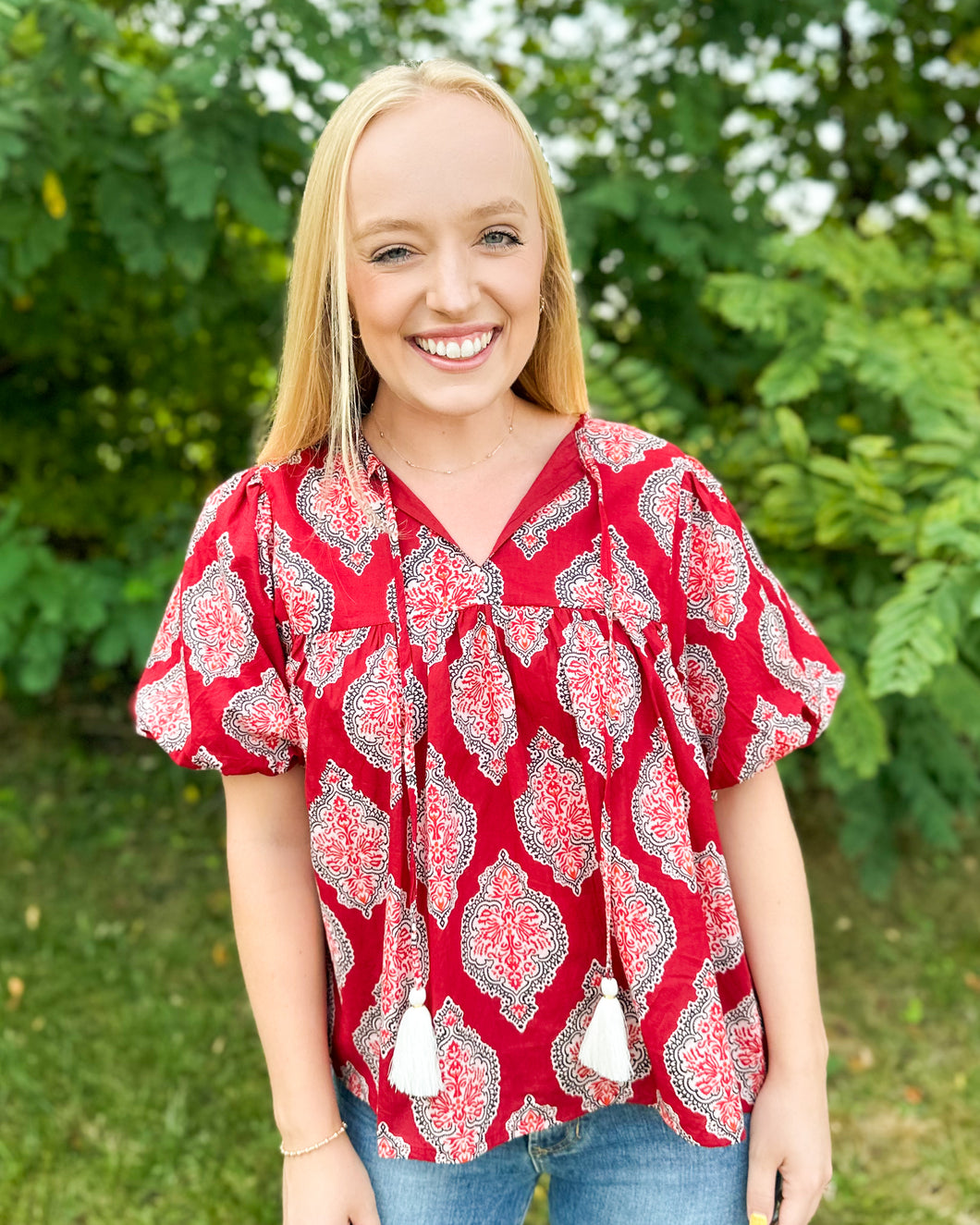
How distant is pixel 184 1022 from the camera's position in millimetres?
3242

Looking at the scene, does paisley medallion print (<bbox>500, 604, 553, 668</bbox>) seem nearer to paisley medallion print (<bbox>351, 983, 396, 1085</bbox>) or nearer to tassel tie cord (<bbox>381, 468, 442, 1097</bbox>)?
tassel tie cord (<bbox>381, 468, 442, 1097</bbox>)

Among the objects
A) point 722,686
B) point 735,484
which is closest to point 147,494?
point 735,484

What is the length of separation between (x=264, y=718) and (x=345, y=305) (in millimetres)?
498

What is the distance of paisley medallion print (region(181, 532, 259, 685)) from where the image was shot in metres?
1.31

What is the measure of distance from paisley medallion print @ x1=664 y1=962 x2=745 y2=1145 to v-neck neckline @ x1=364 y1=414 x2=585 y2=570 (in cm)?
59

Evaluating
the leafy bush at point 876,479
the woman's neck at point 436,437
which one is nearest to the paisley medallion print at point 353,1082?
the woman's neck at point 436,437

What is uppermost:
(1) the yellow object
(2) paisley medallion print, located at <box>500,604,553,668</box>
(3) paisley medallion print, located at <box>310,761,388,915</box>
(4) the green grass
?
(1) the yellow object

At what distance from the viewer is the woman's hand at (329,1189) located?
1383mm

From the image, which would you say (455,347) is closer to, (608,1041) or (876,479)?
(608,1041)

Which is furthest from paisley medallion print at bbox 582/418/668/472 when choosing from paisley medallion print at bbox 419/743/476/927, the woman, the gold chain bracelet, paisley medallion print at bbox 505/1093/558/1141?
the gold chain bracelet

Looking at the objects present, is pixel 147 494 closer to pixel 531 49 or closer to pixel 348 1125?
pixel 531 49

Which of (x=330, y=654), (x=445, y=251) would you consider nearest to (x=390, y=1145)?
(x=330, y=654)

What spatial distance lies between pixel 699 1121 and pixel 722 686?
0.52 metres

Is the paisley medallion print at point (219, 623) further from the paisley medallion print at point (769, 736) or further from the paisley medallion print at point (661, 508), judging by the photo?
the paisley medallion print at point (769, 736)
